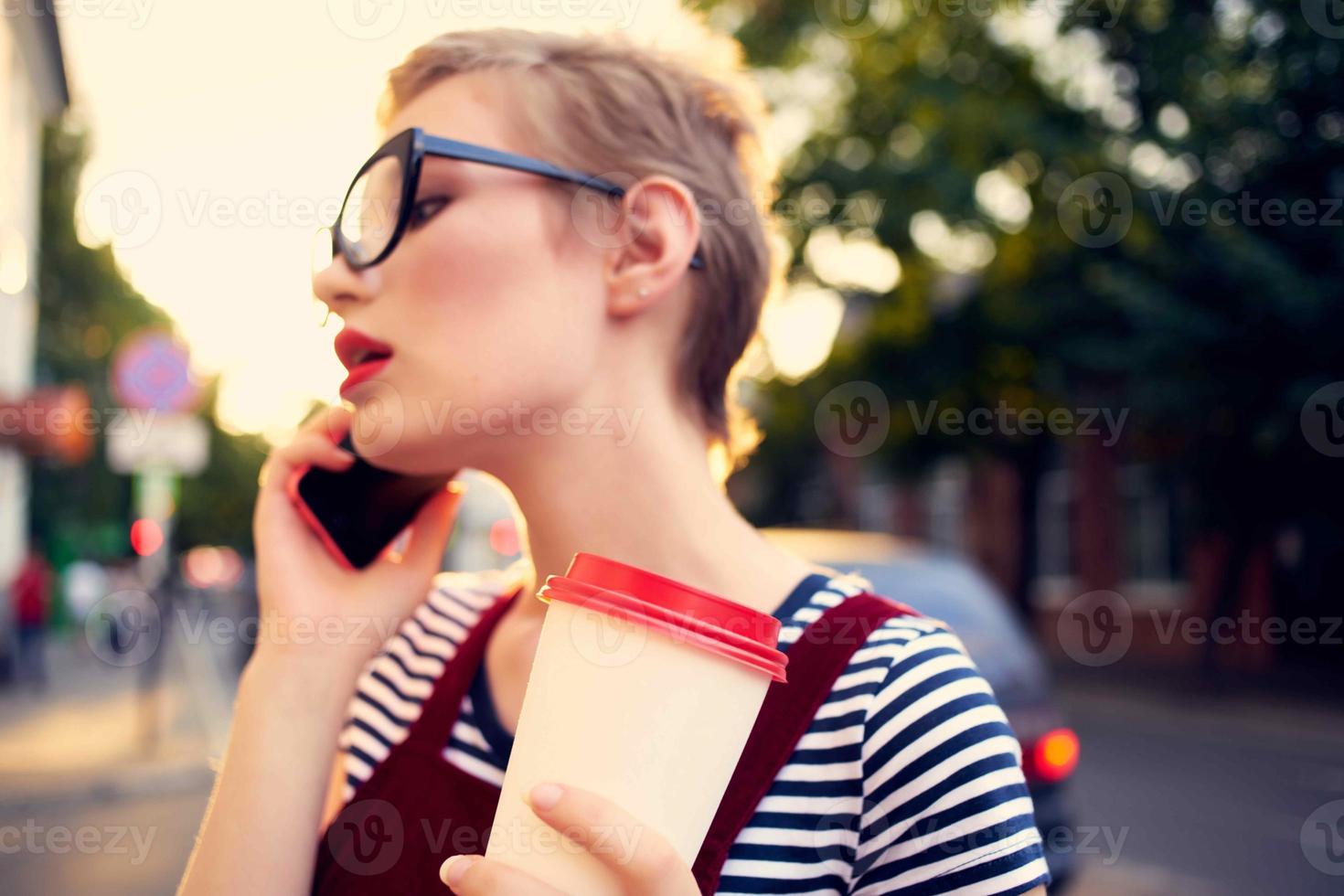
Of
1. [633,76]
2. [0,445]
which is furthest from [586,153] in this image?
[0,445]

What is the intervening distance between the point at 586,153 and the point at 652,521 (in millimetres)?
466

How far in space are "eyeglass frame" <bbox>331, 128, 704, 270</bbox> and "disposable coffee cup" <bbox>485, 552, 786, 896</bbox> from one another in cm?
56

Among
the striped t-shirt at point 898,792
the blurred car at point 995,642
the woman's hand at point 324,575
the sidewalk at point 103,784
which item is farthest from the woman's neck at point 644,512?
the sidewalk at point 103,784

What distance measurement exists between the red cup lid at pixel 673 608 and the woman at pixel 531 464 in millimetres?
250

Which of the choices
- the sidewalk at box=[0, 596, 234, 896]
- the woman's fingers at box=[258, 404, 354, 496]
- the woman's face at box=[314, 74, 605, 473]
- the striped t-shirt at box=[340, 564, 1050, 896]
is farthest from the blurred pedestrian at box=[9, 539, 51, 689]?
the striped t-shirt at box=[340, 564, 1050, 896]

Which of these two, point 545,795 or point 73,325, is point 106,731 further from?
point 73,325

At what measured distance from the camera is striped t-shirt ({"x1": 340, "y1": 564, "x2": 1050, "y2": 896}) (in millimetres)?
1092

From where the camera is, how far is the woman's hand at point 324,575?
4.65ft

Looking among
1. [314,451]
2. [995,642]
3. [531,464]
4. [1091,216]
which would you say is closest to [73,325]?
[1091,216]

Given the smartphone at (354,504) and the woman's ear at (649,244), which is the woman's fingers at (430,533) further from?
the woman's ear at (649,244)

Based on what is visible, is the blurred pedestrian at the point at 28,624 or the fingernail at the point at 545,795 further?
the blurred pedestrian at the point at 28,624

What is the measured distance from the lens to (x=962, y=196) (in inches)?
565

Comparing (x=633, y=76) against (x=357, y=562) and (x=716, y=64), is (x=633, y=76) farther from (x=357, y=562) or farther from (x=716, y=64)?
(x=357, y=562)

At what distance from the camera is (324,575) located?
1.47 m
